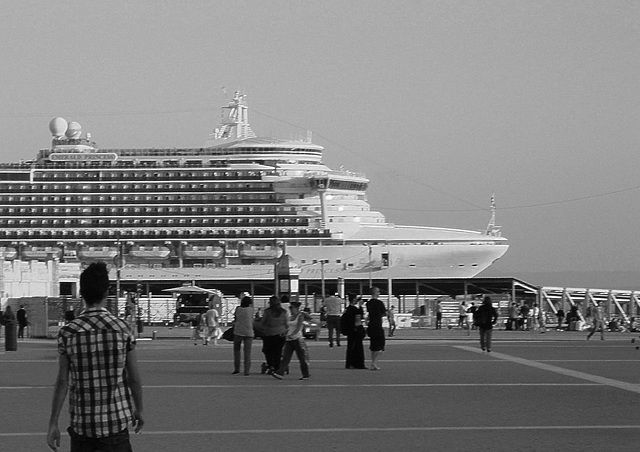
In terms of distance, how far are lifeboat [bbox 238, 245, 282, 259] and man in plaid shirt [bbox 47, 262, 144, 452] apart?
67399mm

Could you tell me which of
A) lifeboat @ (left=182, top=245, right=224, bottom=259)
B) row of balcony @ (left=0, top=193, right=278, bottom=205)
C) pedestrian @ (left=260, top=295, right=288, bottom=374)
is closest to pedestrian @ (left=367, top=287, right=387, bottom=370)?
pedestrian @ (left=260, top=295, right=288, bottom=374)

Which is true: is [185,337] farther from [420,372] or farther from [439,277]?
[439,277]

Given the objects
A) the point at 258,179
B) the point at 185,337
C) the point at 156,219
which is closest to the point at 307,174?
the point at 258,179

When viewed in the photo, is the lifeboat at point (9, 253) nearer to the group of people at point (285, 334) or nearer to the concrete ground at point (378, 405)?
the concrete ground at point (378, 405)

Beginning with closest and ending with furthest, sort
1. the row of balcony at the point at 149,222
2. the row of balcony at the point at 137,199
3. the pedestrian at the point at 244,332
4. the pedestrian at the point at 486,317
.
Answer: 1. the pedestrian at the point at 244,332
2. the pedestrian at the point at 486,317
3. the row of balcony at the point at 149,222
4. the row of balcony at the point at 137,199

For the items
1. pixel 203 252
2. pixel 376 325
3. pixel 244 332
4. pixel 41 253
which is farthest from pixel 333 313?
pixel 41 253

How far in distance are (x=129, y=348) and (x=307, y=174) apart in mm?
71479

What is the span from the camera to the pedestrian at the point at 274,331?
685 inches

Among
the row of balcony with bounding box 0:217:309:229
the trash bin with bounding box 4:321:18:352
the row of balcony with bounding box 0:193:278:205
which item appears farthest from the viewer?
the row of balcony with bounding box 0:193:278:205

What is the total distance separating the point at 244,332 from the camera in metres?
18.0

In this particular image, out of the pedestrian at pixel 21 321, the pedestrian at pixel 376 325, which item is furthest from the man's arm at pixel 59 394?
the pedestrian at pixel 21 321

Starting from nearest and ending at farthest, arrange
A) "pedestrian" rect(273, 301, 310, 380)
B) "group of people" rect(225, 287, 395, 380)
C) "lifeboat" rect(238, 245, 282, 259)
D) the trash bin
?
"pedestrian" rect(273, 301, 310, 380)
"group of people" rect(225, 287, 395, 380)
the trash bin
"lifeboat" rect(238, 245, 282, 259)

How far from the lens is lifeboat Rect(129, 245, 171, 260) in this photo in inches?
2938

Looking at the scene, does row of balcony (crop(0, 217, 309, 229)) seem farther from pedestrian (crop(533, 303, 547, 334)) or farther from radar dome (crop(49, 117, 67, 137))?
pedestrian (crop(533, 303, 547, 334))
